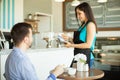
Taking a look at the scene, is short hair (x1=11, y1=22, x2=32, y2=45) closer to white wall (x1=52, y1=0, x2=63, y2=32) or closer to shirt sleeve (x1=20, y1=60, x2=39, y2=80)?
shirt sleeve (x1=20, y1=60, x2=39, y2=80)

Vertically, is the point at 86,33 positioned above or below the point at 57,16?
below

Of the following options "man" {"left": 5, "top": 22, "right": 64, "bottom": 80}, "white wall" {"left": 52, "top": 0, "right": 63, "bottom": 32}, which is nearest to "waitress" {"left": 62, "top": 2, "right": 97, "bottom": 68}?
"man" {"left": 5, "top": 22, "right": 64, "bottom": 80}

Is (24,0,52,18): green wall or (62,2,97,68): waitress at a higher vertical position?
(24,0,52,18): green wall

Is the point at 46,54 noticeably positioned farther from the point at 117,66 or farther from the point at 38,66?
the point at 117,66

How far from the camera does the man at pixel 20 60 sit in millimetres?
1555

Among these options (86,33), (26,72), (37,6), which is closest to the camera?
(26,72)

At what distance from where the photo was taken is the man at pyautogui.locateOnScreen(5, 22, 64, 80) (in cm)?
155

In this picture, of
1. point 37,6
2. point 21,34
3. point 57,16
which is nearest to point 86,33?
point 21,34

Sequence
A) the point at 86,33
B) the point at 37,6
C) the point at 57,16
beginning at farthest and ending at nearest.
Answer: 1. the point at 57,16
2. the point at 37,6
3. the point at 86,33

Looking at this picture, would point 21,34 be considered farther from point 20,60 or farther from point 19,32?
point 20,60

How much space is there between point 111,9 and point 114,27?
524mm

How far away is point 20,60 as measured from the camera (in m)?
1.57

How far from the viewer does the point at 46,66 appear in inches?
112

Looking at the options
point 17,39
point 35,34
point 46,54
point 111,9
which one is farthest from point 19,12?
point 17,39
